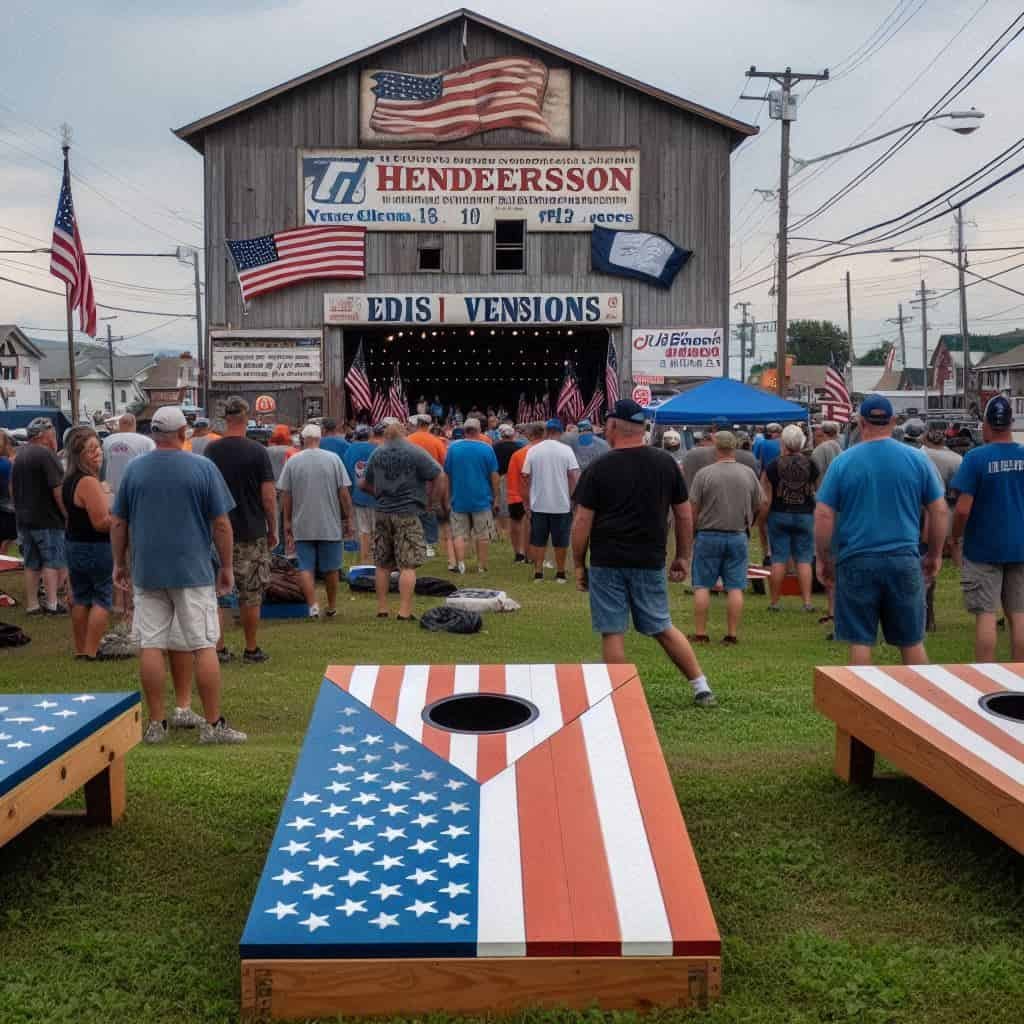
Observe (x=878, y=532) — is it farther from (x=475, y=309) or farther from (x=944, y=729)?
A: (x=475, y=309)

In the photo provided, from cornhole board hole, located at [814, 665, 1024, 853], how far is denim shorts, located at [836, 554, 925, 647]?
0.80 metres

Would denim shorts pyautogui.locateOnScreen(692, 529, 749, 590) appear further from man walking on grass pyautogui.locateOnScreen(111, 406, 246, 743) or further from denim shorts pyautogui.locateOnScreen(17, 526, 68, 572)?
denim shorts pyautogui.locateOnScreen(17, 526, 68, 572)

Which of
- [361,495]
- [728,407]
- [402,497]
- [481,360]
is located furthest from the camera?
[481,360]

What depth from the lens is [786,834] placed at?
4930mm

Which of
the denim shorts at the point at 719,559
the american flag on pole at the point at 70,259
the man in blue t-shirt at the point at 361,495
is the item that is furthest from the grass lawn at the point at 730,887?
the american flag on pole at the point at 70,259

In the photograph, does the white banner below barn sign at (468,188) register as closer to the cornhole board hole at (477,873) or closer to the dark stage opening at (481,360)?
the dark stage opening at (481,360)

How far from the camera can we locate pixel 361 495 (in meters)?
14.5

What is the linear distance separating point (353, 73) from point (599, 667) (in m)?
23.5

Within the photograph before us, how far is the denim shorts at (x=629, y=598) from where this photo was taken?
685cm

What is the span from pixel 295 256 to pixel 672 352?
8772mm

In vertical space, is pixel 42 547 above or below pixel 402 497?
below

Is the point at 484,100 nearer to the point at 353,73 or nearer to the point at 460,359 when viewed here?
the point at 353,73

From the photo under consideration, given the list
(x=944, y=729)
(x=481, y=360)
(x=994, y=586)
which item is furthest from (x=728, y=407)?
(x=481, y=360)

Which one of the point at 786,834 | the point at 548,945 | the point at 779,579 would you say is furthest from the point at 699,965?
the point at 779,579
